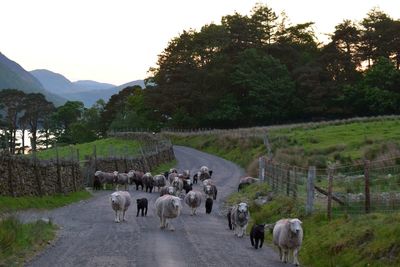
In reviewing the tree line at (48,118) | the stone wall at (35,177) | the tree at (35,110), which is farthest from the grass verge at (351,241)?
the tree at (35,110)

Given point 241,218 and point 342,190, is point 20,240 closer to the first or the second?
point 241,218

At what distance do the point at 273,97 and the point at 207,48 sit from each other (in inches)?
784

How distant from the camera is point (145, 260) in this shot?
15508 mm

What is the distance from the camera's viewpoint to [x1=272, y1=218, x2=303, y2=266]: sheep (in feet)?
51.9

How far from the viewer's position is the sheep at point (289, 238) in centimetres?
1582

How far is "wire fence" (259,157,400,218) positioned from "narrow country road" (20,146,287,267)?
2.89m

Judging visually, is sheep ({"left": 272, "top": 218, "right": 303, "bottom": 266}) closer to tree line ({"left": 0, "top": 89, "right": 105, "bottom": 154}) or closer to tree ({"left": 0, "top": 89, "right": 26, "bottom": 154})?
tree line ({"left": 0, "top": 89, "right": 105, "bottom": 154})

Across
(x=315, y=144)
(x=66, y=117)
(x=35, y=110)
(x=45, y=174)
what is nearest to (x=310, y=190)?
(x=45, y=174)

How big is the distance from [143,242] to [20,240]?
3.99 m

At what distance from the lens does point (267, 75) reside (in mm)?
97562

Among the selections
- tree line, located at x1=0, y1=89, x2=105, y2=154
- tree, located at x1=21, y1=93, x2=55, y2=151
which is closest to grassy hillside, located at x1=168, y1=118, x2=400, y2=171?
tree line, located at x1=0, y1=89, x2=105, y2=154

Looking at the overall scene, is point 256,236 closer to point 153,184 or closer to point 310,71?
point 153,184

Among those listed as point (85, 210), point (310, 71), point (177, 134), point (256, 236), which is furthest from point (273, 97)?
point (256, 236)

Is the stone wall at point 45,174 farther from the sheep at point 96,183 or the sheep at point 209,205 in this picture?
the sheep at point 209,205
